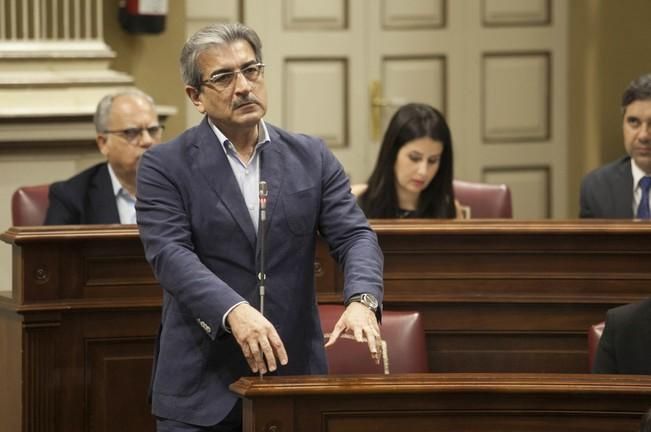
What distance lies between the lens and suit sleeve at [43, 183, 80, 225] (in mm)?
4770

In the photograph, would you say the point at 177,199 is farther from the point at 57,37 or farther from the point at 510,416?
the point at 57,37

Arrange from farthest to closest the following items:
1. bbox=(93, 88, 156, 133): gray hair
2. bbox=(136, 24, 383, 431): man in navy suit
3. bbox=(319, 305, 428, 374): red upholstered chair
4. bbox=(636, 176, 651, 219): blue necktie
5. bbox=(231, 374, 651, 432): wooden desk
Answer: bbox=(93, 88, 156, 133): gray hair
bbox=(636, 176, 651, 219): blue necktie
bbox=(319, 305, 428, 374): red upholstered chair
bbox=(136, 24, 383, 431): man in navy suit
bbox=(231, 374, 651, 432): wooden desk

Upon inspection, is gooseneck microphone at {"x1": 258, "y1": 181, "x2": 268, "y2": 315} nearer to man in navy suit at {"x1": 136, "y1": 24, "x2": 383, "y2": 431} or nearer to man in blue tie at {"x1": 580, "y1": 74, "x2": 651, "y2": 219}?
man in navy suit at {"x1": 136, "y1": 24, "x2": 383, "y2": 431}

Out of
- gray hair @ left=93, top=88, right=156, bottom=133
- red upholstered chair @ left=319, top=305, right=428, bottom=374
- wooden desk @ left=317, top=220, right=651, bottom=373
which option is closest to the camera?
red upholstered chair @ left=319, top=305, right=428, bottom=374

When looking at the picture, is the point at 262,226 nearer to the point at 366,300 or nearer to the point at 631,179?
the point at 366,300

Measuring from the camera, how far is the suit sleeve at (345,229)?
2963 mm

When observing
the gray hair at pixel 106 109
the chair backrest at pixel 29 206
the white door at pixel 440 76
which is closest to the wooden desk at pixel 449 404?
the chair backrest at pixel 29 206

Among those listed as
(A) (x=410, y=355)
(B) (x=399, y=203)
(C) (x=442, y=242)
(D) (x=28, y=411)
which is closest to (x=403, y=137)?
(B) (x=399, y=203)

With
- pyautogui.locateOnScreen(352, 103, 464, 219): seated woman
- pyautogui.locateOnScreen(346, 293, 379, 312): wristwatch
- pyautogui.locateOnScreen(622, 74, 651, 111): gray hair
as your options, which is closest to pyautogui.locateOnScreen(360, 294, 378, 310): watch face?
pyautogui.locateOnScreen(346, 293, 379, 312): wristwatch

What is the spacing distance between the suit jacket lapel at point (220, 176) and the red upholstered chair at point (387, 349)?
2.58ft

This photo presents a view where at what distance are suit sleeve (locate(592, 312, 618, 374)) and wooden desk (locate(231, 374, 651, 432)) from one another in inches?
22.0

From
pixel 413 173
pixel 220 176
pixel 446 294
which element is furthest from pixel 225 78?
pixel 413 173

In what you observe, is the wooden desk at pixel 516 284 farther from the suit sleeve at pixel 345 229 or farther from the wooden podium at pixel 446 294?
the suit sleeve at pixel 345 229

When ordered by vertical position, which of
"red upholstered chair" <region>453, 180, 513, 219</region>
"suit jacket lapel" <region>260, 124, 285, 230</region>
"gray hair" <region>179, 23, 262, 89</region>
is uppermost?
"gray hair" <region>179, 23, 262, 89</region>
